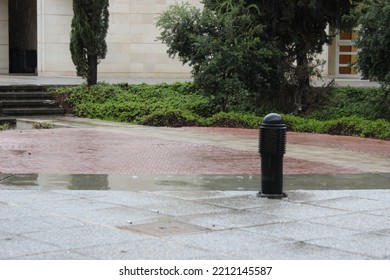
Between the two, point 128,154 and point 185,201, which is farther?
point 128,154

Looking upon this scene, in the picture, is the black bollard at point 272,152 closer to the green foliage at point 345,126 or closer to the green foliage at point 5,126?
the green foliage at point 345,126

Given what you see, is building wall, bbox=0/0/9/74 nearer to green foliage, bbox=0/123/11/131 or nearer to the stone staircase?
the stone staircase

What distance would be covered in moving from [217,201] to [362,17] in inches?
416

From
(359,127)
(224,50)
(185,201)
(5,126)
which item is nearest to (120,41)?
(224,50)

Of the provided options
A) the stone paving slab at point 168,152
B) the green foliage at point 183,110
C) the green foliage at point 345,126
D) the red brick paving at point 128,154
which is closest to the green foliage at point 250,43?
the green foliage at point 183,110

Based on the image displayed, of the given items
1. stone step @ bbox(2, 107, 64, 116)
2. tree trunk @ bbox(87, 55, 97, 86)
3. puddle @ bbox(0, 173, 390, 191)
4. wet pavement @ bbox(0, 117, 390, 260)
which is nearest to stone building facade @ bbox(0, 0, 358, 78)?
tree trunk @ bbox(87, 55, 97, 86)

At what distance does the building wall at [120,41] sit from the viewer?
113 ft

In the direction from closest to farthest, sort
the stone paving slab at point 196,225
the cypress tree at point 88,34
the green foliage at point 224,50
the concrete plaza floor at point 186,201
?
the stone paving slab at point 196,225
the concrete plaza floor at point 186,201
the green foliage at point 224,50
the cypress tree at point 88,34

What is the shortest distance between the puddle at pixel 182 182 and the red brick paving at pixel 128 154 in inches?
21.5

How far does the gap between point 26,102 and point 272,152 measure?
49.1 feet

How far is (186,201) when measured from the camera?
10250 mm

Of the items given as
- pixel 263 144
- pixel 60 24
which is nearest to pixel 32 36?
pixel 60 24

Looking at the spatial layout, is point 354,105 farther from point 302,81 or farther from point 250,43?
point 250,43

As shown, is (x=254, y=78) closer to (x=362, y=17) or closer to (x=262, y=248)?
(x=362, y=17)
